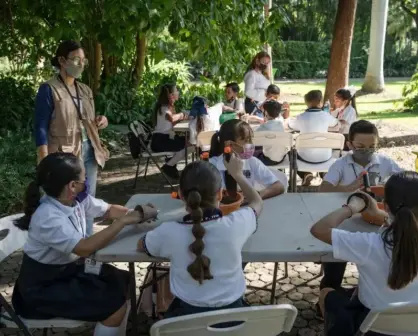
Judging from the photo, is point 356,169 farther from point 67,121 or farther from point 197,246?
point 67,121

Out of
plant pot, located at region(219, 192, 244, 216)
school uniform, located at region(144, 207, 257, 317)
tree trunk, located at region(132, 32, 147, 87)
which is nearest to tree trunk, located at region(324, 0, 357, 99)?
tree trunk, located at region(132, 32, 147, 87)

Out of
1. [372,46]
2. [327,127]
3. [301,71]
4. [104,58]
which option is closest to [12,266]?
[327,127]

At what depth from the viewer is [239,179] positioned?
273cm

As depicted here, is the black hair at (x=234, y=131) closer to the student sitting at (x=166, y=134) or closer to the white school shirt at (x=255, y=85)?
the student sitting at (x=166, y=134)

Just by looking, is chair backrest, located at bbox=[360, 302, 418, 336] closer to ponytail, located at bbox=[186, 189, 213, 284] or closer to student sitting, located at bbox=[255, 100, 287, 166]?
ponytail, located at bbox=[186, 189, 213, 284]

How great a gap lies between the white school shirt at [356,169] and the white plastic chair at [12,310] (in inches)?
75.6

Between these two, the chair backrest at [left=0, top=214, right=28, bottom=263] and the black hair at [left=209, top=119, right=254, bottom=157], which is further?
the black hair at [left=209, top=119, right=254, bottom=157]

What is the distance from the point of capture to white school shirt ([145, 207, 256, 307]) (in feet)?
6.91

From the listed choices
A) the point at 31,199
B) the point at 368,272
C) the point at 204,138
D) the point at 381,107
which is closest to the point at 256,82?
the point at 204,138

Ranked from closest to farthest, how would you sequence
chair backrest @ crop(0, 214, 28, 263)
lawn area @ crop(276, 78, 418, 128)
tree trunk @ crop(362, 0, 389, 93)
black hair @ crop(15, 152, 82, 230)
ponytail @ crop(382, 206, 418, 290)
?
ponytail @ crop(382, 206, 418, 290)
black hair @ crop(15, 152, 82, 230)
chair backrest @ crop(0, 214, 28, 263)
lawn area @ crop(276, 78, 418, 128)
tree trunk @ crop(362, 0, 389, 93)

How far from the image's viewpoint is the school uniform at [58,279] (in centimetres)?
237

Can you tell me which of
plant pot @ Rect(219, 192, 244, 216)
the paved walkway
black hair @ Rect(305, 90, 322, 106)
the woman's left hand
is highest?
black hair @ Rect(305, 90, 322, 106)

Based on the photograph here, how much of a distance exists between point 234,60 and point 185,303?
5193 millimetres

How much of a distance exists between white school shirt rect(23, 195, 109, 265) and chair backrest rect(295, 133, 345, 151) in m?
2.93
